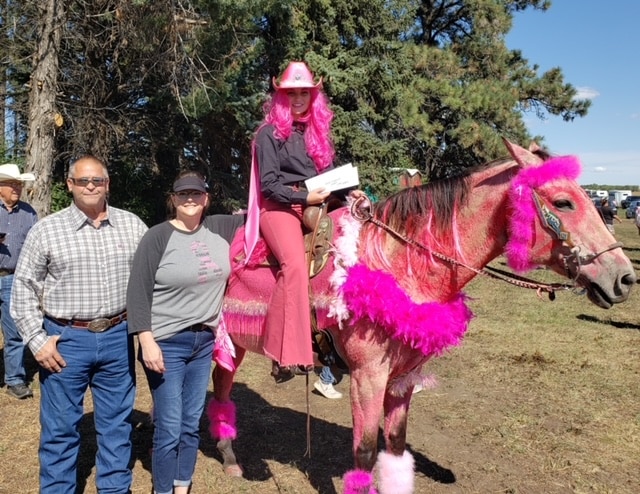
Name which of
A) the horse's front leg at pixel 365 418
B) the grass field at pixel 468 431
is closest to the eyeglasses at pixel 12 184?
the grass field at pixel 468 431

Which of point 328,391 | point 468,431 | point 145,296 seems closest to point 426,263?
point 145,296

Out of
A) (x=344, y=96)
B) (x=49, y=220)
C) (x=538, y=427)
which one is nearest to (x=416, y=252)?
(x=49, y=220)

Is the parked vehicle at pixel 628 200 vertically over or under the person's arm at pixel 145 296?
over

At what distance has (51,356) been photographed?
2.49 m

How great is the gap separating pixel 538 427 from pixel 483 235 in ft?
9.03

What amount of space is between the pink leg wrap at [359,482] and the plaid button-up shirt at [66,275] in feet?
5.20

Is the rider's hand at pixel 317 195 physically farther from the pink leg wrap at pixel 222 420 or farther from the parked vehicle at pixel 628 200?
the parked vehicle at pixel 628 200

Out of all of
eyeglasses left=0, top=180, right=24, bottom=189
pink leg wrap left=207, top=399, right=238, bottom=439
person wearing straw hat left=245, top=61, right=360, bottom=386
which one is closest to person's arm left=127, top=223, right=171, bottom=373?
person wearing straw hat left=245, top=61, right=360, bottom=386

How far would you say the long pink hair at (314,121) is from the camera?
3.00 m

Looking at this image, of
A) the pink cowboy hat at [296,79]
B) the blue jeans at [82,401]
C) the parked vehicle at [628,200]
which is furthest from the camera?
the parked vehicle at [628,200]

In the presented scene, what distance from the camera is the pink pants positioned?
2709mm

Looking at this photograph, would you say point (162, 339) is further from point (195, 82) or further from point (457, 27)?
point (457, 27)

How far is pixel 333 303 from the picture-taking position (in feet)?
8.85

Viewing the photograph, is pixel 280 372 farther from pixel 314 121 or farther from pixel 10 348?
pixel 10 348
